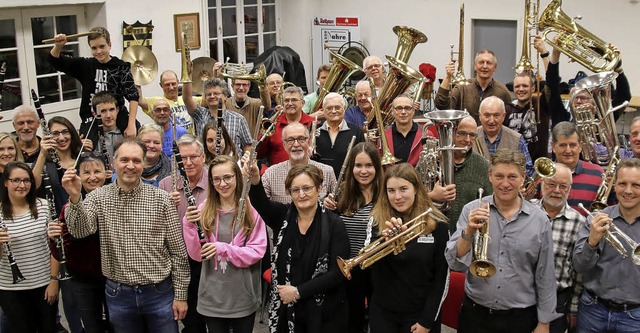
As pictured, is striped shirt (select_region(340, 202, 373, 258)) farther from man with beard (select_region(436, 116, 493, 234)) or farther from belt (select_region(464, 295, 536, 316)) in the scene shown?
belt (select_region(464, 295, 536, 316))

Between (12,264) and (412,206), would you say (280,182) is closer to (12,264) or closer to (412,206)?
(412,206)

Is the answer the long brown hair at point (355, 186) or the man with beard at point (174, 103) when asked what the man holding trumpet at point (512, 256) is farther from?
the man with beard at point (174, 103)

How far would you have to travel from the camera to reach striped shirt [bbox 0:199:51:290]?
486 cm

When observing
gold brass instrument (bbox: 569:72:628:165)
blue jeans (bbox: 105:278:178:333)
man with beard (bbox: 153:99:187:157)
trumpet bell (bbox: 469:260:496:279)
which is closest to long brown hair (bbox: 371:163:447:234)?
trumpet bell (bbox: 469:260:496:279)

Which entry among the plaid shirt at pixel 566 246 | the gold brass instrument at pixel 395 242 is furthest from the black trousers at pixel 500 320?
the gold brass instrument at pixel 395 242

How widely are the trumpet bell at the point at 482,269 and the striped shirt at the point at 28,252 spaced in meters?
3.06

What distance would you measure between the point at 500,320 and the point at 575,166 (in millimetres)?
1539

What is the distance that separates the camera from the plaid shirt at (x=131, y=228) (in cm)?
443

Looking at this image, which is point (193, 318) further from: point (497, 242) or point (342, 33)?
point (342, 33)

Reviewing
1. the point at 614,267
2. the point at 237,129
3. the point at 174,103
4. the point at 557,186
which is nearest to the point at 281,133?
the point at 237,129

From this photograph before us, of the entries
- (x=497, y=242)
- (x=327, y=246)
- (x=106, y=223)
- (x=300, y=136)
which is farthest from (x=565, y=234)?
(x=106, y=223)

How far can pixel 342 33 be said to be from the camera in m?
14.3

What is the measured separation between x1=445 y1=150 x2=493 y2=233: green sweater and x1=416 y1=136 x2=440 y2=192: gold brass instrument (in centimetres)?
17

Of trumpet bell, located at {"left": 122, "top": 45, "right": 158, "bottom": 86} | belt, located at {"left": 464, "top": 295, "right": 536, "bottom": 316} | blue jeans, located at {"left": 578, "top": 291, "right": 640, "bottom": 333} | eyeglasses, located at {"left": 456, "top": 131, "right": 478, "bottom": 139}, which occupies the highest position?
trumpet bell, located at {"left": 122, "top": 45, "right": 158, "bottom": 86}
